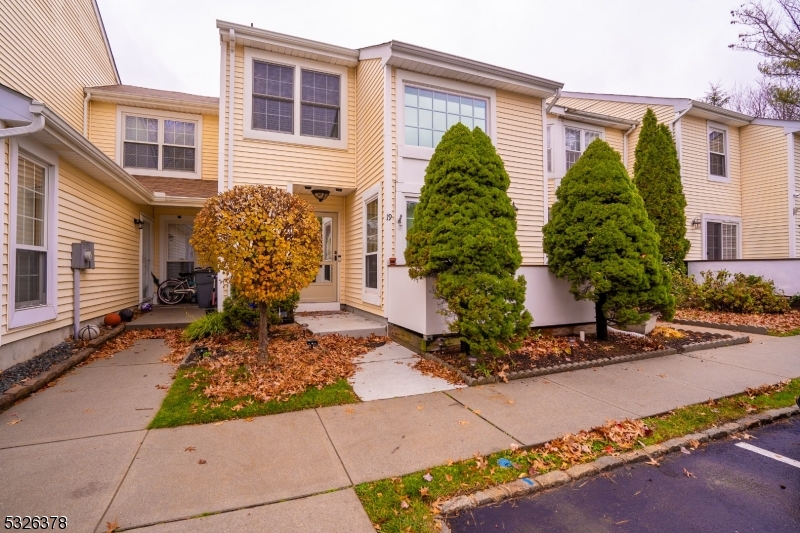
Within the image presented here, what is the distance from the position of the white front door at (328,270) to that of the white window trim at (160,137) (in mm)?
4065

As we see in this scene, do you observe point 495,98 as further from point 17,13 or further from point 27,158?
point 17,13

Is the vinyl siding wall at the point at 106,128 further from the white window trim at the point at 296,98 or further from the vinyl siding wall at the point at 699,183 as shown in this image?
the vinyl siding wall at the point at 699,183

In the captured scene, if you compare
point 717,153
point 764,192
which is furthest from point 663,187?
point 764,192

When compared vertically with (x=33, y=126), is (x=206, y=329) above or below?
below

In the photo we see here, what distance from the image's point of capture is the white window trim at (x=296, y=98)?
7.84 metres

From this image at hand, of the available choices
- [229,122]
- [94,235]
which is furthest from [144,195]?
[229,122]

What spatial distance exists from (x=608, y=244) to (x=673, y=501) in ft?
12.6

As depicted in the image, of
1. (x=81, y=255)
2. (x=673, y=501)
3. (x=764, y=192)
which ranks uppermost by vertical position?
(x=764, y=192)

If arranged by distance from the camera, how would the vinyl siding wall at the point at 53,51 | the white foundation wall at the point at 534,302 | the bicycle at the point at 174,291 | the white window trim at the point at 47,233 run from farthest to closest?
the bicycle at the point at 174,291 < the vinyl siding wall at the point at 53,51 < the white foundation wall at the point at 534,302 < the white window trim at the point at 47,233

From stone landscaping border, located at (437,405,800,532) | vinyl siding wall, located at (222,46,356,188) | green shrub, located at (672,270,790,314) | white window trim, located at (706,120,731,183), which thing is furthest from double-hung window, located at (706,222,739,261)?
vinyl siding wall, located at (222,46,356,188)

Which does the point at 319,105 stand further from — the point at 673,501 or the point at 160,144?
the point at 673,501

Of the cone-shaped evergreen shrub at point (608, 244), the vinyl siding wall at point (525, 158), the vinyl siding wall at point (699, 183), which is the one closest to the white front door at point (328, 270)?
the vinyl siding wall at point (525, 158)

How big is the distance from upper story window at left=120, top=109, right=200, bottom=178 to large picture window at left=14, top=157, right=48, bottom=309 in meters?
4.77

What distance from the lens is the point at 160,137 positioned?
32.8 feet
